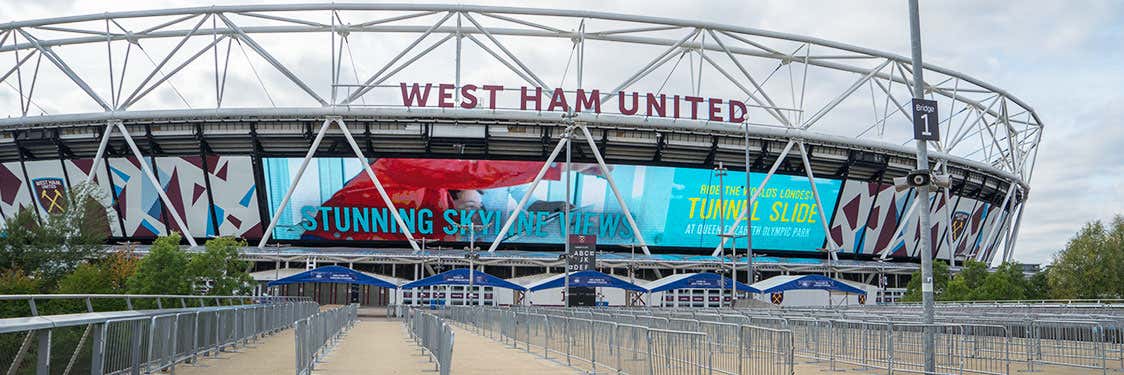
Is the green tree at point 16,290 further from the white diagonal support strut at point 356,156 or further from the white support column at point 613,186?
the white support column at point 613,186

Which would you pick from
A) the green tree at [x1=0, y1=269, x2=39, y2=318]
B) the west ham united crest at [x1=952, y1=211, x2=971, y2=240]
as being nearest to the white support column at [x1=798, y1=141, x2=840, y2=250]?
the west ham united crest at [x1=952, y1=211, x2=971, y2=240]

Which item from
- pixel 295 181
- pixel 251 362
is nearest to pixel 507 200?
pixel 295 181

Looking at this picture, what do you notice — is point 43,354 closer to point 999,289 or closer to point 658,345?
point 658,345

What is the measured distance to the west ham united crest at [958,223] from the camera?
257ft

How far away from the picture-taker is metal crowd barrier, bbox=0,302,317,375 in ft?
30.9

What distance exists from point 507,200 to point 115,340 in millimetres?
52840

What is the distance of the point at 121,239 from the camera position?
67125mm

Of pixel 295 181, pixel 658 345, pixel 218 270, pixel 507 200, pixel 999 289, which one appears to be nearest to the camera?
pixel 658 345

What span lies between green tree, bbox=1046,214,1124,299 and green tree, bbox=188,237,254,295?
51.8 meters

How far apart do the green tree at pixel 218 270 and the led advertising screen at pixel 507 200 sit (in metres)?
17.0

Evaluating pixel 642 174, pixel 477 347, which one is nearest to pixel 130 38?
pixel 642 174

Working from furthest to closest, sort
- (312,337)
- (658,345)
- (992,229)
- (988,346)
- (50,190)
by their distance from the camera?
(992,229) < (50,190) < (988,346) < (312,337) < (658,345)

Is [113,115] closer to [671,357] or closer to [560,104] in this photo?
[560,104]

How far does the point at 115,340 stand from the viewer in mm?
12859
